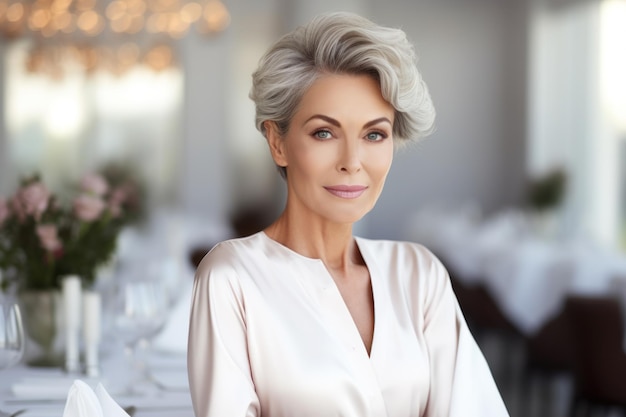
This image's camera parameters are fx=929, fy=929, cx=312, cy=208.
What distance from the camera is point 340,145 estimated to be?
1.76 metres

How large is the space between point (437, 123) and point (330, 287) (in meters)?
9.66

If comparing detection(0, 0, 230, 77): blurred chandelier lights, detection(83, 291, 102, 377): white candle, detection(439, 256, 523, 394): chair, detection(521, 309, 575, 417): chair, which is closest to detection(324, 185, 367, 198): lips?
detection(83, 291, 102, 377): white candle

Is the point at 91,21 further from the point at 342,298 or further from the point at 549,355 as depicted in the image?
the point at 342,298

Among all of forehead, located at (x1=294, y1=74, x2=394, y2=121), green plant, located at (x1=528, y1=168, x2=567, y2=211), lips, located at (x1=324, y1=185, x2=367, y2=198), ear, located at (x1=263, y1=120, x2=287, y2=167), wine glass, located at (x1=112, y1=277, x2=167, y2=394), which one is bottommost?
green plant, located at (x1=528, y1=168, x2=567, y2=211)

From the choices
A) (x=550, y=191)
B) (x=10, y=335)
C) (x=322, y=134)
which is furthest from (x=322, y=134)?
(x=550, y=191)

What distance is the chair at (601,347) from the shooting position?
14.9 feet

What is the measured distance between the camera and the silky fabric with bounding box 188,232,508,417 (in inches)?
64.7

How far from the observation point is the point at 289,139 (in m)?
1.80

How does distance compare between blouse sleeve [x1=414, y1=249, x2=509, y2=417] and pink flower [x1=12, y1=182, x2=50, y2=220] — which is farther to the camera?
pink flower [x1=12, y1=182, x2=50, y2=220]

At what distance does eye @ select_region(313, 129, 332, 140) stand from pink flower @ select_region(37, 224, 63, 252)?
53.2 inches

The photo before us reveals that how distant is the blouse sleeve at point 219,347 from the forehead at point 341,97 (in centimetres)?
34

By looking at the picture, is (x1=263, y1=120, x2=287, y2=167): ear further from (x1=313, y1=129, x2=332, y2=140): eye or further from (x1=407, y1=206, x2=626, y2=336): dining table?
(x1=407, y1=206, x2=626, y2=336): dining table

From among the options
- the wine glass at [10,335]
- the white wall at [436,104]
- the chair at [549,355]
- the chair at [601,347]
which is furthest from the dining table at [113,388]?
the white wall at [436,104]

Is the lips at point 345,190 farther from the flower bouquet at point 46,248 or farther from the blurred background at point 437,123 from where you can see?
the blurred background at point 437,123
